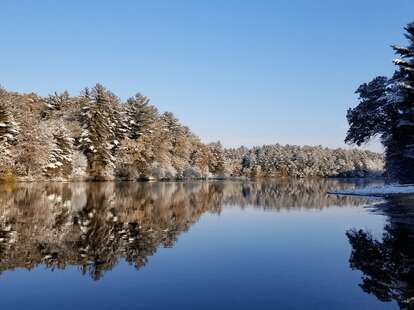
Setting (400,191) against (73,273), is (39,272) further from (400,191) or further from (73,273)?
(400,191)

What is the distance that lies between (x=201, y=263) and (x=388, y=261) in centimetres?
450

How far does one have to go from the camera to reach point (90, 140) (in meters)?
67.8

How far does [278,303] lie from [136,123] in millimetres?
74666

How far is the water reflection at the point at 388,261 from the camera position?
768 centimetres

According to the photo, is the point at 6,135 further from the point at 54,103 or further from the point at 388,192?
the point at 388,192

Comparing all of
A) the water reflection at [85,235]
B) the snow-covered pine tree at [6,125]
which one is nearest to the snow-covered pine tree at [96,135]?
the snow-covered pine tree at [6,125]

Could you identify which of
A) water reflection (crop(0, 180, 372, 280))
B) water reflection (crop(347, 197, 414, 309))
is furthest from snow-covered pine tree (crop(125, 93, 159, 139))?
water reflection (crop(347, 197, 414, 309))

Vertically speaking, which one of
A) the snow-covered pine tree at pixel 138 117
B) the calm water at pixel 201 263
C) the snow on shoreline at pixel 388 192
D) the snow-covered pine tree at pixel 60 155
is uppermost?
the snow-covered pine tree at pixel 138 117

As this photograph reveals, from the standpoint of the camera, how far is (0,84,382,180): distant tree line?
5228cm

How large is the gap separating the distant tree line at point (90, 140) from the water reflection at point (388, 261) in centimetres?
4204

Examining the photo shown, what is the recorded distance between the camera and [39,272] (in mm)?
9062

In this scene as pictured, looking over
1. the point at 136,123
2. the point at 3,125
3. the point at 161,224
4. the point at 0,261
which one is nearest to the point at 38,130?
the point at 3,125

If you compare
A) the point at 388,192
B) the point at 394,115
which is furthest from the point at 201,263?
the point at 394,115

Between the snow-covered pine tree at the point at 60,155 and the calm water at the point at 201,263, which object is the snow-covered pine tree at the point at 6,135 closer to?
the snow-covered pine tree at the point at 60,155
